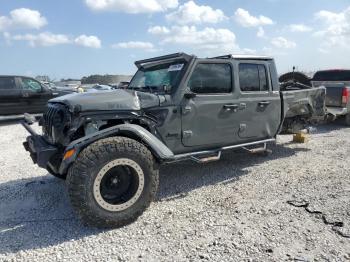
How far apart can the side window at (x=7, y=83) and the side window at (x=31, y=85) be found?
34cm

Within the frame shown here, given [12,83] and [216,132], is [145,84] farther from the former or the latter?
[12,83]

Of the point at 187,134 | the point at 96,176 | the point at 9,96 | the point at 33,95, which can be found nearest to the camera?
the point at 96,176

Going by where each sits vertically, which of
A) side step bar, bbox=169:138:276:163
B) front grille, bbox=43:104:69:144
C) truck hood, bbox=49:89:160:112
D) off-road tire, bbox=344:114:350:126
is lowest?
off-road tire, bbox=344:114:350:126

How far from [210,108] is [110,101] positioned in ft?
4.64

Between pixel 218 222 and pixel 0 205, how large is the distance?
276cm

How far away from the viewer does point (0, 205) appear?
4.16 m

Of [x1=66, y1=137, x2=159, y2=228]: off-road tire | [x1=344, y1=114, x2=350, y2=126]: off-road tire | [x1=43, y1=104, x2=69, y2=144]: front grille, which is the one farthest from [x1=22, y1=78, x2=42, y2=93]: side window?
[x1=344, y1=114, x2=350, y2=126]: off-road tire

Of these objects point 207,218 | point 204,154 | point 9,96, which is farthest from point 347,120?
point 9,96

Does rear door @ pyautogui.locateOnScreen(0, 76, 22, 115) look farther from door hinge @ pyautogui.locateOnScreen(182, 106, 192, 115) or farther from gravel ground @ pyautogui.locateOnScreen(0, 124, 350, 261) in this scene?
door hinge @ pyautogui.locateOnScreen(182, 106, 192, 115)

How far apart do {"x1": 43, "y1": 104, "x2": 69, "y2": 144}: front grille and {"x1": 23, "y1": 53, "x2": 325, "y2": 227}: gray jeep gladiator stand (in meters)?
0.01

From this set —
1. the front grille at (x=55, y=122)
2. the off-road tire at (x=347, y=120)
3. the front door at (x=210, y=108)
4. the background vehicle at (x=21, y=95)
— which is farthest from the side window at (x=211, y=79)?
the background vehicle at (x=21, y=95)

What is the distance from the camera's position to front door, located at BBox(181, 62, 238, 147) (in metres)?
4.38

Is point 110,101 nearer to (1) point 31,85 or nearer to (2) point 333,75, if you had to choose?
(2) point 333,75

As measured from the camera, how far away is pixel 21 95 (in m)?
11.4
